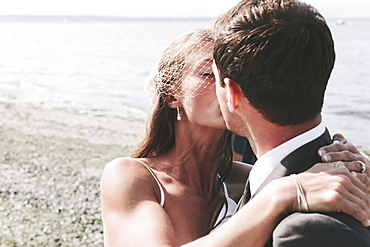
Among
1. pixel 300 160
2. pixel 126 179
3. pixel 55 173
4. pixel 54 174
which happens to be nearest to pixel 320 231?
pixel 300 160

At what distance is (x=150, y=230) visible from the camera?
2.96m

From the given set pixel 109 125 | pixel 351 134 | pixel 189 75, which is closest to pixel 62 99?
pixel 109 125

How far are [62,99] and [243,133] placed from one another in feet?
100

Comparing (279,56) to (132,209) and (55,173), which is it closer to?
(132,209)

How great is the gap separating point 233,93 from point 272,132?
0.78 ft

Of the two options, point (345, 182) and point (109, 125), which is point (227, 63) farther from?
point (109, 125)

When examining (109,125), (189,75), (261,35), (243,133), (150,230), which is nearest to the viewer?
(261,35)

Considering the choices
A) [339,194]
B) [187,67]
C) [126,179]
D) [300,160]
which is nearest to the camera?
[339,194]

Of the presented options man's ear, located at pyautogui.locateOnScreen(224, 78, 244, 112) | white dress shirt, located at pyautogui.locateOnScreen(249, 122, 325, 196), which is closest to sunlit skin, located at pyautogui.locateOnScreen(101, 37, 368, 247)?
white dress shirt, located at pyautogui.locateOnScreen(249, 122, 325, 196)

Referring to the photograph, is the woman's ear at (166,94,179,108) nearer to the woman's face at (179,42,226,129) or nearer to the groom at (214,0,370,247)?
the woman's face at (179,42,226,129)

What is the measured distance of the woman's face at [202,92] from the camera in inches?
135

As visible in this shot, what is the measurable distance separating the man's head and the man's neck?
0.03 metres

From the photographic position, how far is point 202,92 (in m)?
3.43

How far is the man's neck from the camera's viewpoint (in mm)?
2344
